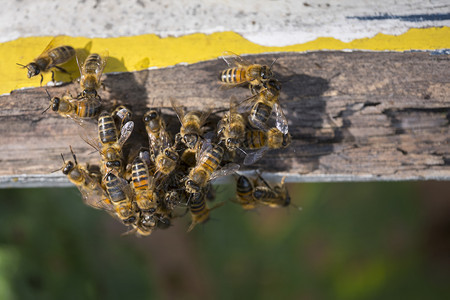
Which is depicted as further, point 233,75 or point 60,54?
point 60,54

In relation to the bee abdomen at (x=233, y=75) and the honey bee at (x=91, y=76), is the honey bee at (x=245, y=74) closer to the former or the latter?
the bee abdomen at (x=233, y=75)

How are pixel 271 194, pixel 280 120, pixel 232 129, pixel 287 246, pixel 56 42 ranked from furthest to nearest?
pixel 287 246 < pixel 271 194 < pixel 56 42 < pixel 280 120 < pixel 232 129

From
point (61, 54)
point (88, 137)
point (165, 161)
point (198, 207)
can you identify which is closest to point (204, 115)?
point (165, 161)

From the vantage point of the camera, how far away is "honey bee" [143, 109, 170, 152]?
9.28 feet

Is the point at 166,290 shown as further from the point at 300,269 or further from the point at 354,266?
the point at 354,266

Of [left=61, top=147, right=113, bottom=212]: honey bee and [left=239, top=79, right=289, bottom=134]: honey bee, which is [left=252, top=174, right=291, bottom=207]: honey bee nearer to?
[left=239, top=79, right=289, bottom=134]: honey bee

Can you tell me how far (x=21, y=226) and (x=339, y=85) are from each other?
396cm

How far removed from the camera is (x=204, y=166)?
9.20 ft

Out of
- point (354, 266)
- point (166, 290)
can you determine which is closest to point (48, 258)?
point (166, 290)

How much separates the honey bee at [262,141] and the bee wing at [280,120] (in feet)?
0.10

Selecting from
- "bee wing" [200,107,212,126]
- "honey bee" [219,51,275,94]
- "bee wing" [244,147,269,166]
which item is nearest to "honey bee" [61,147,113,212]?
"bee wing" [200,107,212,126]

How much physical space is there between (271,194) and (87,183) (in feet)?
4.61

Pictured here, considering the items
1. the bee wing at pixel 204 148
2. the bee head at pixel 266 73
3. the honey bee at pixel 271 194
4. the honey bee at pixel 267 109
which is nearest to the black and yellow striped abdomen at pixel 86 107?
the bee wing at pixel 204 148

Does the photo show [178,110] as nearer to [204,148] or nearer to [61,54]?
Result: [204,148]
